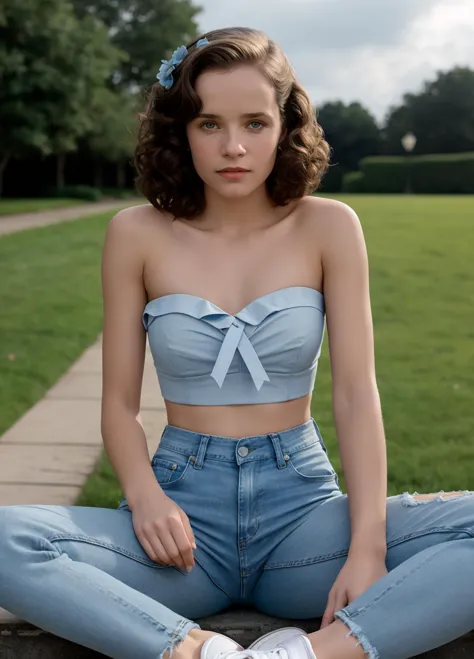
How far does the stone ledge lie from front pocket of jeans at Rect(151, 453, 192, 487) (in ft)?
1.13

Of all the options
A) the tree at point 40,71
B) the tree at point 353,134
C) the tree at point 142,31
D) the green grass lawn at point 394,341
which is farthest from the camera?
the tree at point 353,134

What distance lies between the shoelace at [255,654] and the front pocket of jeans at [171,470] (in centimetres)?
46

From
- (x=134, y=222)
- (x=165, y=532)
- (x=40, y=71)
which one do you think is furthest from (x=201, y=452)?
(x=40, y=71)

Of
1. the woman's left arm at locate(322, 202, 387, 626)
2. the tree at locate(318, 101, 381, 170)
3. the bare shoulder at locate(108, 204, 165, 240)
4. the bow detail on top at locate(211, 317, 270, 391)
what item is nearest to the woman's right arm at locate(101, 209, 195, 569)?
the bare shoulder at locate(108, 204, 165, 240)

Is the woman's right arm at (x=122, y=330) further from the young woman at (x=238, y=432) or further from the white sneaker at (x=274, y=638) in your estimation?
the white sneaker at (x=274, y=638)

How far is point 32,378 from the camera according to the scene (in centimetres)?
555

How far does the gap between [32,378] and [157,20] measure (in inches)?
1801

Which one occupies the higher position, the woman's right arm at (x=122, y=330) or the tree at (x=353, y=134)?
the woman's right arm at (x=122, y=330)

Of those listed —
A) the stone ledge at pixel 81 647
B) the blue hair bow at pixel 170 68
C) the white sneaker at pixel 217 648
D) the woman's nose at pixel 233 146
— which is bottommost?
the stone ledge at pixel 81 647

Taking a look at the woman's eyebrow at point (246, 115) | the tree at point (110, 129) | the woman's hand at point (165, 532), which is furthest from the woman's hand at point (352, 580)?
the tree at point (110, 129)

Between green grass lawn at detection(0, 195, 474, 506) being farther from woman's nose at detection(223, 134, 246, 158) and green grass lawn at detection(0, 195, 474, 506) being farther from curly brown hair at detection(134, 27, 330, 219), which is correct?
woman's nose at detection(223, 134, 246, 158)

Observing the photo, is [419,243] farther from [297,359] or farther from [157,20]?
[157,20]

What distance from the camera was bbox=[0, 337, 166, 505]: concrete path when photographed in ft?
11.7

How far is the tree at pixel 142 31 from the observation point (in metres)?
47.1
